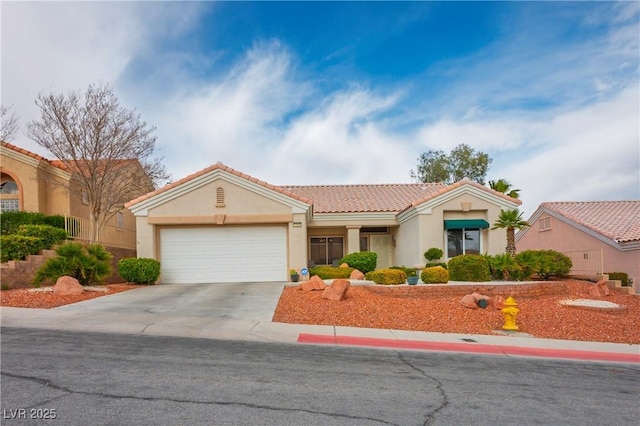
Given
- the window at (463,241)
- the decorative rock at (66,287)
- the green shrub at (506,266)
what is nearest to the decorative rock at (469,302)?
the green shrub at (506,266)

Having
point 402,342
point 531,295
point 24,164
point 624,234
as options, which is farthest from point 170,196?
point 624,234

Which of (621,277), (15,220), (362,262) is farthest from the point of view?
(362,262)

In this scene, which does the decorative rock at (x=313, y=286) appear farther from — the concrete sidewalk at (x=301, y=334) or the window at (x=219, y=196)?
the window at (x=219, y=196)

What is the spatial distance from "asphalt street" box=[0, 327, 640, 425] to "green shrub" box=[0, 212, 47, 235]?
9893 mm

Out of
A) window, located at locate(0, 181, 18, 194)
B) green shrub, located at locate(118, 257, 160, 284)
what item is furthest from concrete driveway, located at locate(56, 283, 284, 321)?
window, located at locate(0, 181, 18, 194)

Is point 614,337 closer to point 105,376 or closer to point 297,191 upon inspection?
point 105,376

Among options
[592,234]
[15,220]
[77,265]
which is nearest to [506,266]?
[592,234]

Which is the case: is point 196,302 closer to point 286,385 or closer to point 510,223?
point 286,385

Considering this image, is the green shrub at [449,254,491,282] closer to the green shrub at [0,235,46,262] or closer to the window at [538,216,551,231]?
the window at [538,216,551,231]

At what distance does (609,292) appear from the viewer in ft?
56.7

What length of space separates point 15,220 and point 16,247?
10.3 feet

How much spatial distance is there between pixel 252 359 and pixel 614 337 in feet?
30.5

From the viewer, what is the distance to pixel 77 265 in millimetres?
14484

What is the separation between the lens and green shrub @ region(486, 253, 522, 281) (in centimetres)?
1741
